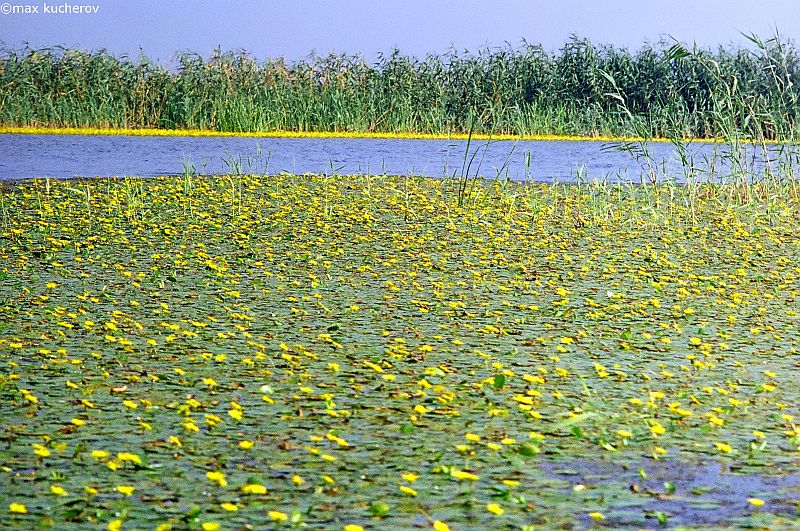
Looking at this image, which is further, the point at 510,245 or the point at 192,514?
the point at 510,245

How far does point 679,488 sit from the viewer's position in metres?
2.58

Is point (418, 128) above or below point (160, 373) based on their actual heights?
above

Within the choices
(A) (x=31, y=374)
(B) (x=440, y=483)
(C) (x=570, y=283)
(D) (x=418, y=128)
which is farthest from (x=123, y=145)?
(B) (x=440, y=483)

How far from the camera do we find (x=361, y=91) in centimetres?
1786

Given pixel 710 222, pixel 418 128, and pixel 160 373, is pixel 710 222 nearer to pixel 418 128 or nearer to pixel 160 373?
pixel 160 373

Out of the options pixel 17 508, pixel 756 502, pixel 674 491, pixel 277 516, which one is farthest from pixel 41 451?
pixel 756 502

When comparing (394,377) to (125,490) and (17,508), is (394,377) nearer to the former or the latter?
(125,490)

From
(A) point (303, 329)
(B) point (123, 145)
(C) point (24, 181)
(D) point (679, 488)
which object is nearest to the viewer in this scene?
(D) point (679, 488)

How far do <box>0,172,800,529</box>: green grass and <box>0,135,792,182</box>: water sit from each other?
4.24 meters

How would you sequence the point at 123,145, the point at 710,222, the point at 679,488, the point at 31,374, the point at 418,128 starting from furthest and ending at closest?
1. the point at 418,128
2. the point at 123,145
3. the point at 710,222
4. the point at 31,374
5. the point at 679,488

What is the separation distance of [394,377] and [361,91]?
48.1 ft

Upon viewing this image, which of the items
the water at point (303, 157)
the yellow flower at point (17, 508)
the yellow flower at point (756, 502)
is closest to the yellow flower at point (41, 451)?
the yellow flower at point (17, 508)

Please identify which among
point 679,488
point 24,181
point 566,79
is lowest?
point 679,488

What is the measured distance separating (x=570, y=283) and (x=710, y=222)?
10.1 ft
